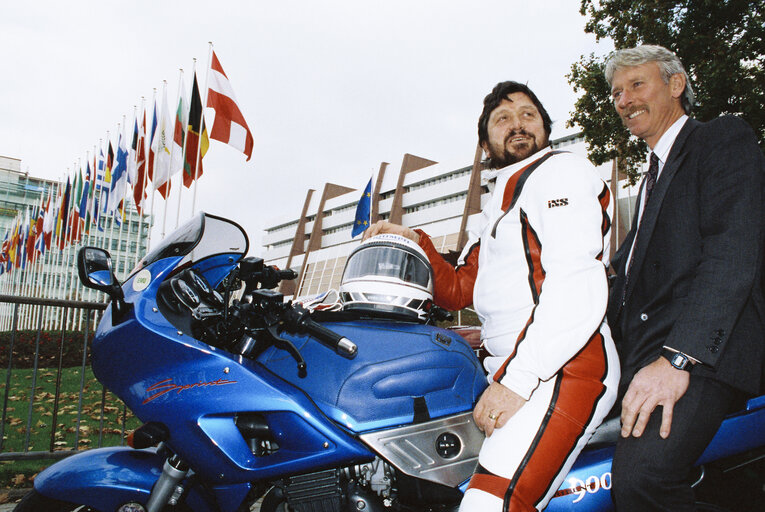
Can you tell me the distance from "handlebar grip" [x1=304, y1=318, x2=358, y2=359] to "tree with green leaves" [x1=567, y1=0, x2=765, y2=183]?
11249 millimetres

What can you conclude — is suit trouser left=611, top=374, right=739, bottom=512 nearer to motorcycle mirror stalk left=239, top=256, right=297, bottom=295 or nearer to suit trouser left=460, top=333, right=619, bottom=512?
suit trouser left=460, top=333, right=619, bottom=512

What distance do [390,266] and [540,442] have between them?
3.24ft

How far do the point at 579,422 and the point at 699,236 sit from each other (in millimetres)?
782

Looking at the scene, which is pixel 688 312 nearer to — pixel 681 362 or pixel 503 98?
pixel 681 362

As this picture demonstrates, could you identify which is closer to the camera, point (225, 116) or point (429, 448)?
point (429, 448)

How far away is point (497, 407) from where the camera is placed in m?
1.74

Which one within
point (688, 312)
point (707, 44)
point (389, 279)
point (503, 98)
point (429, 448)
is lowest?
point (429, 448)

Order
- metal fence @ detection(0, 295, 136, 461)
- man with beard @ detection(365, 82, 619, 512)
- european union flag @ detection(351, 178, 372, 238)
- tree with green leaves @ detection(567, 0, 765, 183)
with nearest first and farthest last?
1. man with beard @ detection(365, 82, 619, 512)
2. metal fence @ detection(0, 295, 136, 461)
3. tree with green leaves @ detection(567, 0, 765, 183)
4. european union flag @ detection(351, 178, 372, 238)

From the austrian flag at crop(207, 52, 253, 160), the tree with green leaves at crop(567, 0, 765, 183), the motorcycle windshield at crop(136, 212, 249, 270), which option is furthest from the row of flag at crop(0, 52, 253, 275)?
the motorcycle windshield at crop(136, 212, 249, 270)

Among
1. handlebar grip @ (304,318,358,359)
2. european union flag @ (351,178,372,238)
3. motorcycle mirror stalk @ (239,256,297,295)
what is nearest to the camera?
handlebar grip @ (304,318,358,359)

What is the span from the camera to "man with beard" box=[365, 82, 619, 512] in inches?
67.1

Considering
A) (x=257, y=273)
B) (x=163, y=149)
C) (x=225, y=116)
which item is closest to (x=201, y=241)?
(x=257, y=273)

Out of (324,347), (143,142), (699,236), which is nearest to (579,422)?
(699,236)

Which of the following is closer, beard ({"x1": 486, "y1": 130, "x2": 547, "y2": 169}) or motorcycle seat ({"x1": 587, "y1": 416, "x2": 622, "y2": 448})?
motorcycle seat ({"x1": 587, "y1": 416, "x2": 622, "y2": 448})
